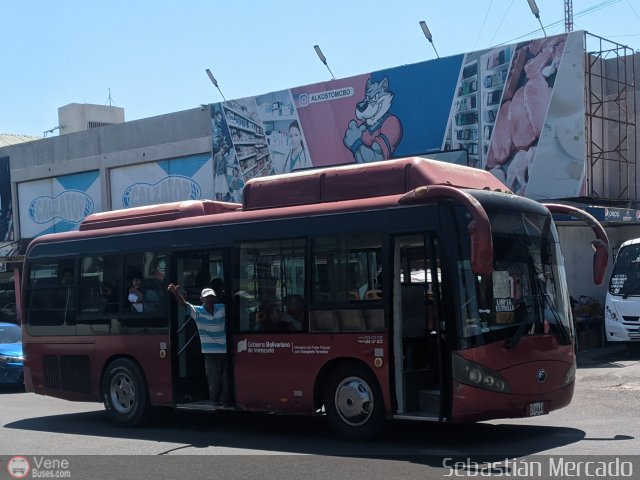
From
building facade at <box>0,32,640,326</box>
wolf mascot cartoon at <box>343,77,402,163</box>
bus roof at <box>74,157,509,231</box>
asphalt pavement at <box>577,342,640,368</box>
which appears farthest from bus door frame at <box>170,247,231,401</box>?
wolf mascot cartoon at <box>343,77,402,163</box>

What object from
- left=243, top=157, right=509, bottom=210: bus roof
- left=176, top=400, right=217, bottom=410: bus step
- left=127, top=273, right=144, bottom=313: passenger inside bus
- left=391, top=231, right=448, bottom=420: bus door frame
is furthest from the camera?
left=127, top=273, right=144, bottom=313: passenger inside bus

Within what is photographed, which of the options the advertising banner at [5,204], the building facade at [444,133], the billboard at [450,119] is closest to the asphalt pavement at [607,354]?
the building facade at [444,133]

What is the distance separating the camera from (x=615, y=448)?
8.98m

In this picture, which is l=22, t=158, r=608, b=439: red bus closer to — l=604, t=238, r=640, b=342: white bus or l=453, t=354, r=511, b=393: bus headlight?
l=453, t=354, r=511, b=393: bus headlight

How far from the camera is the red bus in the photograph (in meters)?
9.30

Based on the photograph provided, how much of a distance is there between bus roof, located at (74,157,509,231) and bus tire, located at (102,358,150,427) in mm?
2270

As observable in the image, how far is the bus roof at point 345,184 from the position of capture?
10.3m

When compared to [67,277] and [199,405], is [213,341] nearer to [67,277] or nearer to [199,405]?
[199,405]

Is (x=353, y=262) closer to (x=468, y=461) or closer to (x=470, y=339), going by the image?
(x=470, y=339)

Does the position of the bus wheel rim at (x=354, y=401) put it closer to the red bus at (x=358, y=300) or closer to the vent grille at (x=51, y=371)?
the red bus at (x=358, y=300)

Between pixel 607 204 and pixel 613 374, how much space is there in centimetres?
779

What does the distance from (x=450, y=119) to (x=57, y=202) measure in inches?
686

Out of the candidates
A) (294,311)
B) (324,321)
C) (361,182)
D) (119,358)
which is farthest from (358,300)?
(119,358)

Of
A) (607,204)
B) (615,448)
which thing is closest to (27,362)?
(615,448)
